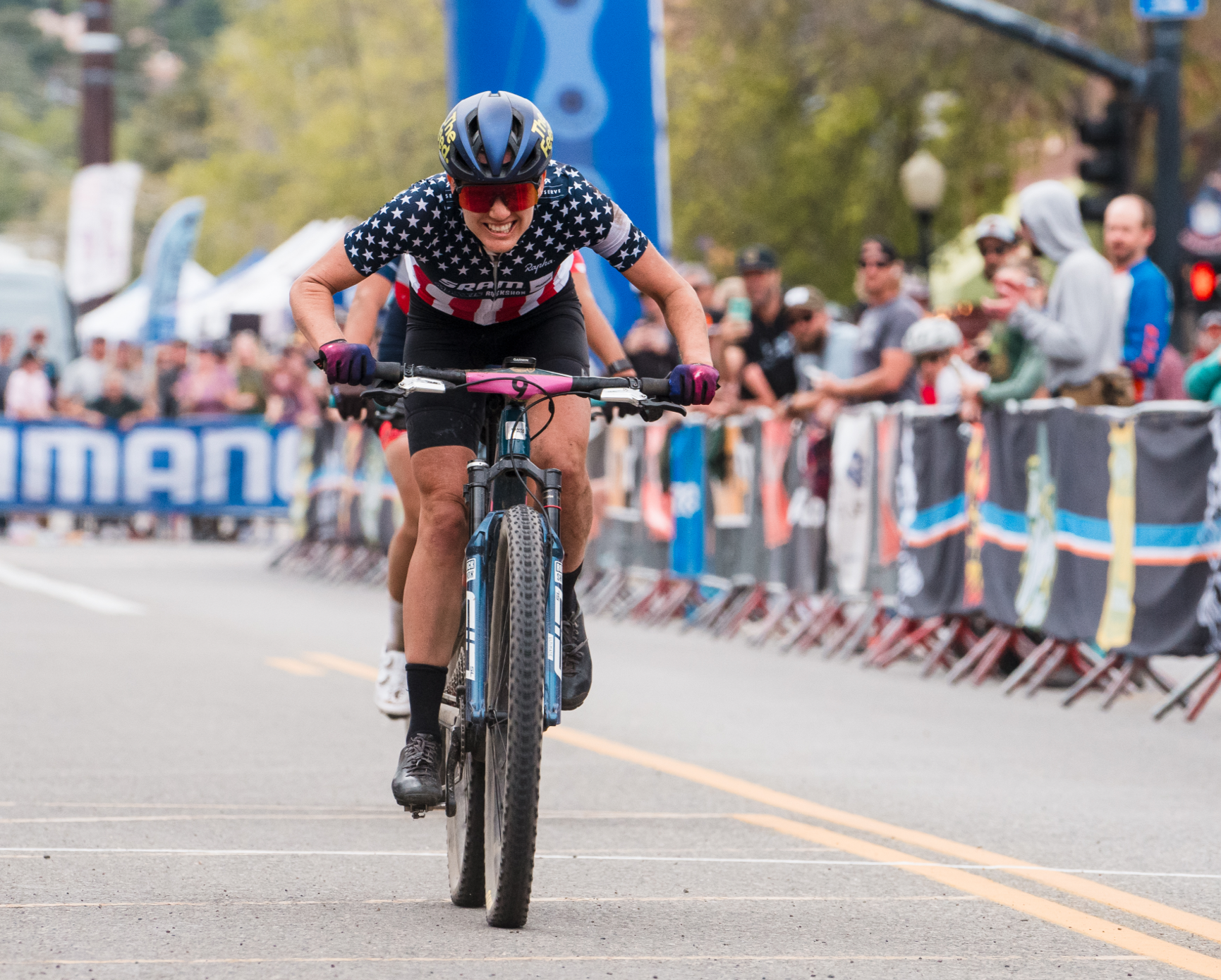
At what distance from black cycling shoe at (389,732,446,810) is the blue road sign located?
12.0 metres

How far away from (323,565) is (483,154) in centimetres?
1721

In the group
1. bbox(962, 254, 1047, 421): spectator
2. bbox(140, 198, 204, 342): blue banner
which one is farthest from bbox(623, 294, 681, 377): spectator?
bbox(140, 198, 204, 342): blue banner

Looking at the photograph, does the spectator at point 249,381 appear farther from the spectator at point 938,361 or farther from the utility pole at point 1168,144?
the spectator at point 938,361

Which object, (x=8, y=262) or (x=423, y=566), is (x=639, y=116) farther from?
(x=8, y=262)

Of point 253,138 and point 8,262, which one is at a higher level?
point 253,138

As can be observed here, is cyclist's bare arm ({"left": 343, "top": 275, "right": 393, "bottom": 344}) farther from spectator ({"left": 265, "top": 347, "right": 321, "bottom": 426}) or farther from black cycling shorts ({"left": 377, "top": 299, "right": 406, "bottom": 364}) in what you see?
spectator ({"left": 265, "top": 347, "right": 321, "bottom": 426})

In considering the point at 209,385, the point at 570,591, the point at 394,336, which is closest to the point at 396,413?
the point at 394,336

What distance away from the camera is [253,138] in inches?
2781

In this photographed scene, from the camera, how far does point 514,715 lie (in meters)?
5.87

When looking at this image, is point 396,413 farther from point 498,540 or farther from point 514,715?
point 514,715

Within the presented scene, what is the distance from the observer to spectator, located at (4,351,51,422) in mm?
30859

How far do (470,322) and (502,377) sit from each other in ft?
2.07

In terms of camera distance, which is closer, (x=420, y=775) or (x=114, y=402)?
(x=420, y=775)

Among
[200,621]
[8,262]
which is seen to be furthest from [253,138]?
[200,621]
